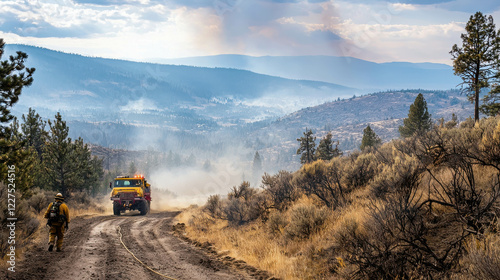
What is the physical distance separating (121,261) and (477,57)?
35.6 m

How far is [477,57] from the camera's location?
3250cm

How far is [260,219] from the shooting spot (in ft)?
48.1

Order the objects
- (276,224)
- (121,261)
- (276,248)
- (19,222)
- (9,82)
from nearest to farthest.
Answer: (276,248), (121,261), (19,222), (276,224), (9,82)

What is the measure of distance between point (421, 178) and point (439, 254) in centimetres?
350

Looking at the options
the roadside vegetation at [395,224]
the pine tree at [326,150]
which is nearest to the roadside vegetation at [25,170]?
the roadside vegetation at [395,224]

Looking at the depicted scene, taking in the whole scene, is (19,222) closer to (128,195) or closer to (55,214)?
(55,214)

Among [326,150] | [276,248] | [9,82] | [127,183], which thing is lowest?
[127,183]

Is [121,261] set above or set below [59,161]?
below

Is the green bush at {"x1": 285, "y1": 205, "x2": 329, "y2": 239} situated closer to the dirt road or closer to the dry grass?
the dry grass

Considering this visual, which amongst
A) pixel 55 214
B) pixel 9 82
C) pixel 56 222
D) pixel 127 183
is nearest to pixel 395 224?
pixel 56 222

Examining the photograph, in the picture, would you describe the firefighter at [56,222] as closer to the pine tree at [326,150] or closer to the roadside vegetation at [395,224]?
the roadside vegetation at [395,224]

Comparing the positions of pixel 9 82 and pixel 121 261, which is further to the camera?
pixel 9 82

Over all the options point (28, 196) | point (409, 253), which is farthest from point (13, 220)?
point (28, 196)

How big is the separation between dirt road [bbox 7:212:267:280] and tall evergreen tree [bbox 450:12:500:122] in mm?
32063
